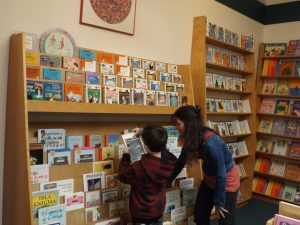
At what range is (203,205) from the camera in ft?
8.71

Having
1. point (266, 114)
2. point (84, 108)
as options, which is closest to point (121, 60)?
point (84, 108)

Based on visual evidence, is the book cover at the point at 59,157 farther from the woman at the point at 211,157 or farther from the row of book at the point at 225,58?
the row of book at the point at 225,58

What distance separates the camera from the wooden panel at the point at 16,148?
1903 mm

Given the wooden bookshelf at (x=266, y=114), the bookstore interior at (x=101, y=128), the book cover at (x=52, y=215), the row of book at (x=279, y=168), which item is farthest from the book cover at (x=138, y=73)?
the row of book at (x=279, y=168)

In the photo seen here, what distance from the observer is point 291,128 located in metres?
4.60

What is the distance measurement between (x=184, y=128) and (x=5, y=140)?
1286 mm

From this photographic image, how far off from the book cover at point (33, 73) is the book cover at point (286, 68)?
3795mm

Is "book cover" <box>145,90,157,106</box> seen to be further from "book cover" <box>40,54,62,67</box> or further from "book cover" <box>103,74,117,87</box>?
"book cover" <box>40,54,62,67</box>

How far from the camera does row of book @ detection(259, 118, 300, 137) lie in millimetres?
4559

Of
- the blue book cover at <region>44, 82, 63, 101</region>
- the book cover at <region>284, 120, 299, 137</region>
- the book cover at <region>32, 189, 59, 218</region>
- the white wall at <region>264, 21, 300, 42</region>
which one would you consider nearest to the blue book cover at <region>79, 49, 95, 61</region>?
the blue book cover at <region>44, 82, 63, 101</region>

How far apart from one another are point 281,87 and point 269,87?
0.61 ft

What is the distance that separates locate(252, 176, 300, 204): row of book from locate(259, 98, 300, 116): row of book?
1071mm

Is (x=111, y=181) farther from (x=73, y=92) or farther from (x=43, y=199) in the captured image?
(x=73, y=92)

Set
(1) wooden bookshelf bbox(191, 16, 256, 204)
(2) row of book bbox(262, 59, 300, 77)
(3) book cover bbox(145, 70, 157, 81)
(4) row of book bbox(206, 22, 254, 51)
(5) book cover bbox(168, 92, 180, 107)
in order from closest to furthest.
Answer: (3) book cover bbox(145, 70, 157, 81) < (5) book cover bbox(168, 92, 180, 107) < (1) wooden bookshelf bbox(191, 16, 256, 204) < (4) row of book bbox(206, 22, 254, 51) < (2) row of book bbox(262, 59, 300, 77)
